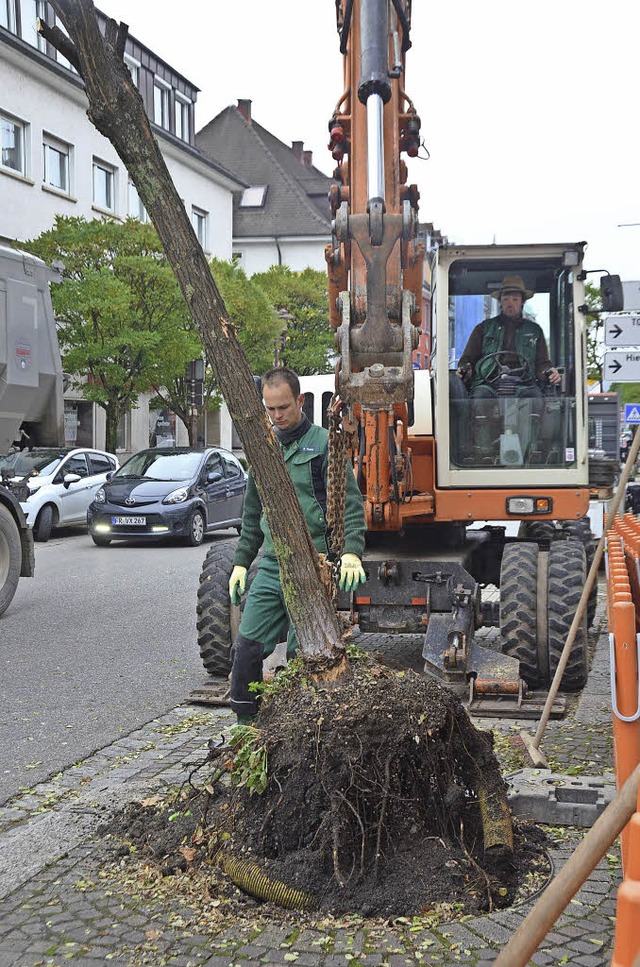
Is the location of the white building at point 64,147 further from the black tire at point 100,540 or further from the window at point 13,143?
the black tire at point 100,540

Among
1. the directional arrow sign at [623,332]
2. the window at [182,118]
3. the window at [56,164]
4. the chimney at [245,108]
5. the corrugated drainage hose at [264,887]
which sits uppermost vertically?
the chimney at [245,108]

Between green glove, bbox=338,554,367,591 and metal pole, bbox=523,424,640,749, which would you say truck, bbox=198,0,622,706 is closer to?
green glove, bbox=338,554,367,591

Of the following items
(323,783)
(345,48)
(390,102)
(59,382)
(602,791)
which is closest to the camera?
(323,783)

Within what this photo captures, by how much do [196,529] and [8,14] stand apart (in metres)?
17.6

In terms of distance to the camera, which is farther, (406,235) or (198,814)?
(406,235)

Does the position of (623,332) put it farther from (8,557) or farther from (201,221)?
(201,221)

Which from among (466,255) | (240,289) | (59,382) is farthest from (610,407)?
(466,255)

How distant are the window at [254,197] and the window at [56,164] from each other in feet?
91.7

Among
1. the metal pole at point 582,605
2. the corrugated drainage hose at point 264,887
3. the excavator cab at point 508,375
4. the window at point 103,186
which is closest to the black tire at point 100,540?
the excavator cab at point 508,375

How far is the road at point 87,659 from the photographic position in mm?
6930

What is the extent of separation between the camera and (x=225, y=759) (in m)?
4.62

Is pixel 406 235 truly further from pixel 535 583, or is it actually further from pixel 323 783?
pixel 323 783

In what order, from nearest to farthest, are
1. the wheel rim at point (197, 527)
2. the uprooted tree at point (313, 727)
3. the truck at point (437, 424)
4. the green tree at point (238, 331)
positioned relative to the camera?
the uprooted tree at point (313, 727) < the truck at point (437, 424) < the wheel rim at point (197, 527) < the green tree at point (238, 331)

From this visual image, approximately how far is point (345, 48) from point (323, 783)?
5488 millimetres
